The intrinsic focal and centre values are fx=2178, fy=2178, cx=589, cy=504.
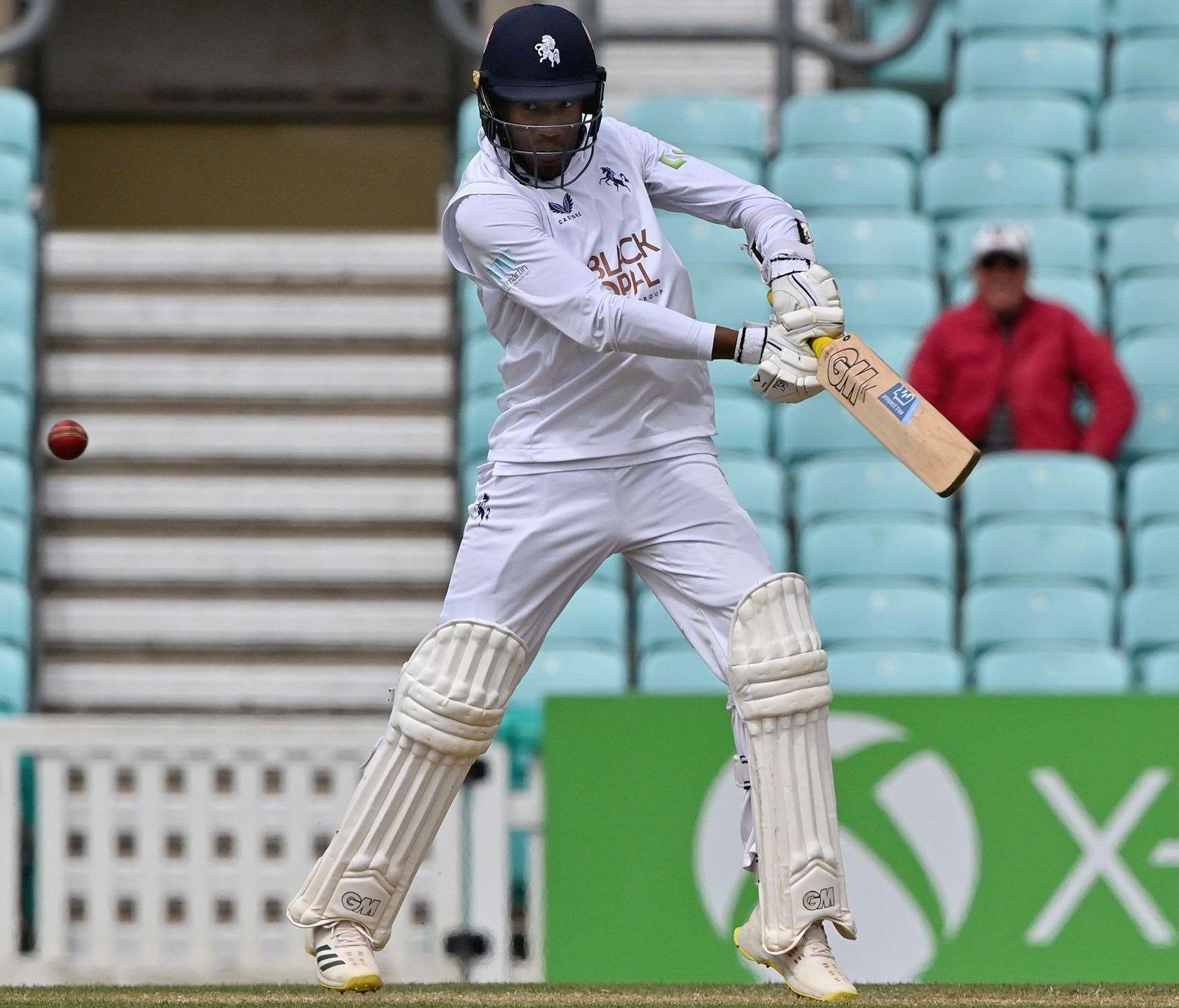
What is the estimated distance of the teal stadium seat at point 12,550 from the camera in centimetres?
609

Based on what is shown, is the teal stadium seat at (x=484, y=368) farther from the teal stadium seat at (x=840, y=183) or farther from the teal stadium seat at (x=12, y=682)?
the teal stadium seat at (x=12, y=682)

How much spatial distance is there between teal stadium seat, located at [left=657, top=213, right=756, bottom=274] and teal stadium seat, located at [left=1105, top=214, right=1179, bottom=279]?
115 centimetres

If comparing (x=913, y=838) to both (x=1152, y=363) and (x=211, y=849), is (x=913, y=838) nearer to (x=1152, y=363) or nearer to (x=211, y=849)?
(x=211, y=849)

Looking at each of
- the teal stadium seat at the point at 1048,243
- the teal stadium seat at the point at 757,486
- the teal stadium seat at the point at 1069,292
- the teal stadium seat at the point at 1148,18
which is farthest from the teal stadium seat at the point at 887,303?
the teal stadium seat at the point at 1148,18

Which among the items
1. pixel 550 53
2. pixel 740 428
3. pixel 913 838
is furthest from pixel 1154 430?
pixel 550 53

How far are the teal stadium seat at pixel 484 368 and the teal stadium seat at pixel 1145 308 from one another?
1929 mm

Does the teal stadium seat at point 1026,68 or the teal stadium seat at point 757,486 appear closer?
the teal stadium seat at point 757,486

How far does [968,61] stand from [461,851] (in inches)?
150

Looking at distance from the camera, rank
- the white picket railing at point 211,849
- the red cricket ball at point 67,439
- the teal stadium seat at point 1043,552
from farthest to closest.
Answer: the teal stadium seat at point 1043,552 < the white picket railing at point 211,849 < the red cricket ball at point 67,439

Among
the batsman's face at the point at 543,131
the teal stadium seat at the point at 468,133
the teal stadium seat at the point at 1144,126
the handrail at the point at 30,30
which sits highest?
the handrail at the point at 30,30

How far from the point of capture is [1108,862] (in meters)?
4.65

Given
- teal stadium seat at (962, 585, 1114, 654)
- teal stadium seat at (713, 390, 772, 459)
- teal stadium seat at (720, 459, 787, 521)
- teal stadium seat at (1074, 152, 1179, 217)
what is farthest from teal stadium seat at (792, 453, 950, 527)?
teal stadium seat at (1074, 152, 1179, 217)

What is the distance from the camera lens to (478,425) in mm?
6336

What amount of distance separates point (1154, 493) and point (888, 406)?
3.03 metres
